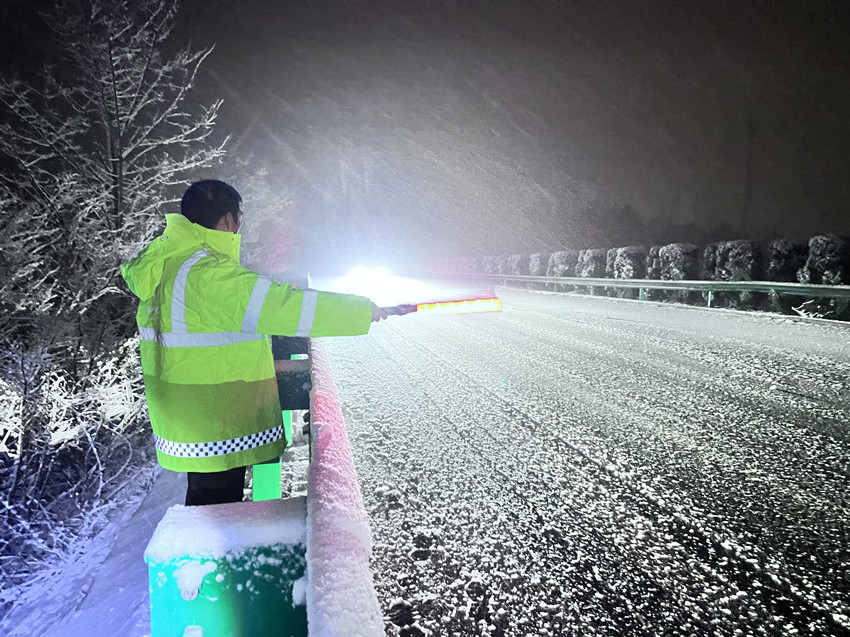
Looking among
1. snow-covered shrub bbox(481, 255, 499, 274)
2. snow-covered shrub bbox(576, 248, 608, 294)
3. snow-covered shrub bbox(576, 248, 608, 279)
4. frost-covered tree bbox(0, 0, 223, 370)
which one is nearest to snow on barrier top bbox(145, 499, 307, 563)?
frost-covered tree bbox(0, 0, 223, 370)

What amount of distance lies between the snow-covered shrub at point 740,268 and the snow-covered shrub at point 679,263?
1.12 meters

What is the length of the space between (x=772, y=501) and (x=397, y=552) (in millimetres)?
2085

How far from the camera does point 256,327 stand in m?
2.19

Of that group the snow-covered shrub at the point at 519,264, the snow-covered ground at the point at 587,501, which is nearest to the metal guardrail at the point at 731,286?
the snow-covered ground at the point at 587,501

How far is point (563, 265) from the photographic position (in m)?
23.3

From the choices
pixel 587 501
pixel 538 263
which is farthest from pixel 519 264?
pixel 587 501

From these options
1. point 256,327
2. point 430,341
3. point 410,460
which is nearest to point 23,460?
point 430,341

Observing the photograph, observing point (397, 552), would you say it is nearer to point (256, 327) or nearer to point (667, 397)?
point (256, 327)

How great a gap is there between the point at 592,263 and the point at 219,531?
21271 mm

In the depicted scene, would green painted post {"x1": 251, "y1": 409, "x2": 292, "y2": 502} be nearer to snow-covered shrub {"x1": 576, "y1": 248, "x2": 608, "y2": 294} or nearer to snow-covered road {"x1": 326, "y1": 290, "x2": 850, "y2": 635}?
snow-covered road {"x1": 326, "y1": 290, "x2": 850, "y2": 635}

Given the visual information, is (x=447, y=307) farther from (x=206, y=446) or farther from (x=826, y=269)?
(x=826, y=269)

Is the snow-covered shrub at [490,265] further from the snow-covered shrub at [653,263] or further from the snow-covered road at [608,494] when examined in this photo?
the snow-covered road at [608,494]

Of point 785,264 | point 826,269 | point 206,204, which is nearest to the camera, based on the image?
point 206,204

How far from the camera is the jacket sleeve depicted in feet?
7.11
